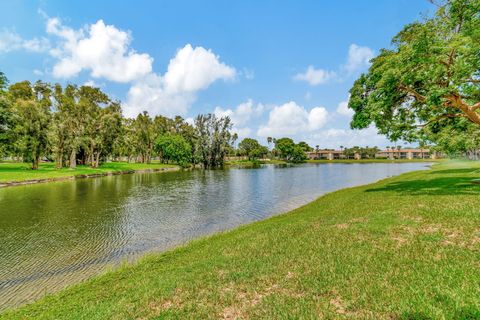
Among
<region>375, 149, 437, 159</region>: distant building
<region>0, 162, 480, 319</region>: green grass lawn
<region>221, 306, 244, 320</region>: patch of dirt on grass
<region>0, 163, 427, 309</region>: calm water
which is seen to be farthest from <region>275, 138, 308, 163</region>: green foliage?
<region>221, 306, 244, 320</region>: patch of dirt on grass

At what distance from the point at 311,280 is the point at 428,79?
53.1 ft

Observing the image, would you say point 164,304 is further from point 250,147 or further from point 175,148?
point 250,147

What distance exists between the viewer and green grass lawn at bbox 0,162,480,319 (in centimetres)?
474

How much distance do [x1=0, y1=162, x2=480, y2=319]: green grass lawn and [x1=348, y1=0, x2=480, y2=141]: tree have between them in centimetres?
867

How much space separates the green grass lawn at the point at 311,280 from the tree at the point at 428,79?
28.5ft

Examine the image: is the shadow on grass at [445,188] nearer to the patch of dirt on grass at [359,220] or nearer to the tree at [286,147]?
the patch of dirt on grass at [359,220]

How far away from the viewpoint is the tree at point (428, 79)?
14023 millimetres

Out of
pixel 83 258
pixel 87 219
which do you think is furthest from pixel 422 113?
pixel 87 219

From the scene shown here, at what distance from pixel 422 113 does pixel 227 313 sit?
2055 centimetres

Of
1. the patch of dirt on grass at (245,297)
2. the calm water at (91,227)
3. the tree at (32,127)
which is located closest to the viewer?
the patch of dirt on grass at (245,297)

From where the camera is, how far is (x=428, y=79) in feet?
50.8

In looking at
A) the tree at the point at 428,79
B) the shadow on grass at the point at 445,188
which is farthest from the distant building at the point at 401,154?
the tree at the point at 428,79

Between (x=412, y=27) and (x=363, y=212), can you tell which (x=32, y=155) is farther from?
(x=412, y=27)

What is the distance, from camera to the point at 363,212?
12.5 meters
